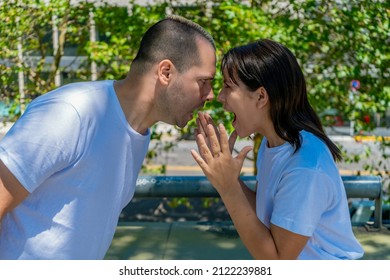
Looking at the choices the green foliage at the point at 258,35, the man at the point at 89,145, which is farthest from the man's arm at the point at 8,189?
the green foliage at the point at 258,35

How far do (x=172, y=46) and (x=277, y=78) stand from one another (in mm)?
449

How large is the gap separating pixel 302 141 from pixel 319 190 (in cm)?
23

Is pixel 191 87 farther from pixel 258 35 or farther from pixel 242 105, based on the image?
pixel 258 35

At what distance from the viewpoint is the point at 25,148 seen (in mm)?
1950

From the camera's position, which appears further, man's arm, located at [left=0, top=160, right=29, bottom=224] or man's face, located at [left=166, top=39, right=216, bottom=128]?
man's face, located at [left=166, top=39, right=216, bottom=128]

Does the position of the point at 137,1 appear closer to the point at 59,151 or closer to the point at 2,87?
the point at 2,87

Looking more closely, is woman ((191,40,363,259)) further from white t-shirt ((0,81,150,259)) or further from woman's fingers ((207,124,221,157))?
white t-shirt ((0,81,150,259))

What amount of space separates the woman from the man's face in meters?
0.09

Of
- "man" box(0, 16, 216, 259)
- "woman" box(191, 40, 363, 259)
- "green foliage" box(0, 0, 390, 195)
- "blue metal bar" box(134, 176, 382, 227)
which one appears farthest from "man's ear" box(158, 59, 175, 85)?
"green foliage" box(0, 0, 390, 195)

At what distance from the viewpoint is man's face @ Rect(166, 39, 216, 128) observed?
2.41 metres

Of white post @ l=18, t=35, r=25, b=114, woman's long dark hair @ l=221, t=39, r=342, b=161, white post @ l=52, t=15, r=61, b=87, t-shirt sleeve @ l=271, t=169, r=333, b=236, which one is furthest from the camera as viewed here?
white post @ l=52, t=15, r=61, b=87

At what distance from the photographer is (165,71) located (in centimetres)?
238

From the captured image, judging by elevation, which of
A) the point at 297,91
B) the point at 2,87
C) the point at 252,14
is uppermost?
the point at 297,91
